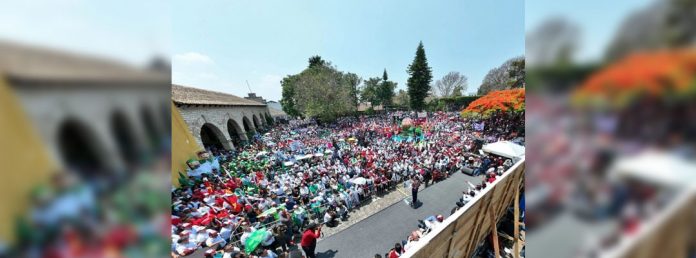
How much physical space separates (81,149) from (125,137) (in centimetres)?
13

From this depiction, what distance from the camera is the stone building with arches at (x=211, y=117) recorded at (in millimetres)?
11789

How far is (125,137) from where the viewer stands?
2.20 feet

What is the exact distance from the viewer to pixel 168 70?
0.78 metres

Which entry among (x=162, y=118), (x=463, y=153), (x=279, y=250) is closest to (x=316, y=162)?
(x=279, y=250)

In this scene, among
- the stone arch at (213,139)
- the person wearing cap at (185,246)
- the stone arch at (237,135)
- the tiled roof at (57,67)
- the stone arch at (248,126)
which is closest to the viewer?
the tiled roof at (57,67)

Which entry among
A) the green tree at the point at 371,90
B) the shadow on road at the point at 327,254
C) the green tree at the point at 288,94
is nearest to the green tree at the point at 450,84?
the green tree at the point at 371,90

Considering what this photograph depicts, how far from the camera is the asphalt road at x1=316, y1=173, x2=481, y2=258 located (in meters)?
5.57

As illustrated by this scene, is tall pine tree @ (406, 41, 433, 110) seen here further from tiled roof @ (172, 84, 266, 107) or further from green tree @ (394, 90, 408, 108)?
tiled roof @ (172, 84, 266, 107)

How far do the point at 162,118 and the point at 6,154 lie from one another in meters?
0.30

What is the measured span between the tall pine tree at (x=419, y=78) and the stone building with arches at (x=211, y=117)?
22447 mm

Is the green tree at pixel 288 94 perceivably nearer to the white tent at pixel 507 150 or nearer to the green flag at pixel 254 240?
the white tent at pixel 507 150

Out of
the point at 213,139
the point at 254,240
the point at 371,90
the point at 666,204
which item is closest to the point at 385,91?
the point at 371,90

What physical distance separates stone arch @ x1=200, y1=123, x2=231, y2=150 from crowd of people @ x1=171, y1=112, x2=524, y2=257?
633 mm

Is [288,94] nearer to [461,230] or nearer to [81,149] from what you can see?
[461,230]
